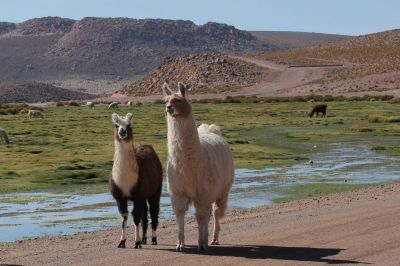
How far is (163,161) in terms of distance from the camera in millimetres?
28031

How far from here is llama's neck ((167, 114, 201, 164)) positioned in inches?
481

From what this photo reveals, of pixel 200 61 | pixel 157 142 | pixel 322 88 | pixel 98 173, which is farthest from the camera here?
pixel 200 61

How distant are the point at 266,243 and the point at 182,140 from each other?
74.2 inches

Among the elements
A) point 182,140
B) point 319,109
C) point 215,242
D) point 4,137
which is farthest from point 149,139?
point 182,140

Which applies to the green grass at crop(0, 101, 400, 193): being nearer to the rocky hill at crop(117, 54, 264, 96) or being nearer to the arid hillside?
the arid hillside

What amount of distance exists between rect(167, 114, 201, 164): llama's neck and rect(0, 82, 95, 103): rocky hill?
107 metres

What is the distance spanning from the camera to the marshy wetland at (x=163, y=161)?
18141mm

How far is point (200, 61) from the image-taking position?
11850 cm

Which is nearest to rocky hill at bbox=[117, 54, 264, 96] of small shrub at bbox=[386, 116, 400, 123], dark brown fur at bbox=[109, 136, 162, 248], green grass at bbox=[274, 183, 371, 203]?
small shrub at bbox=[386, 116, 400, 123]

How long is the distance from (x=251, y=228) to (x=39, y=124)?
116 ft

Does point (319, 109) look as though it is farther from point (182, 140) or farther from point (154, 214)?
point (182, 140)

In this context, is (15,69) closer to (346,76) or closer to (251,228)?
(346,76)

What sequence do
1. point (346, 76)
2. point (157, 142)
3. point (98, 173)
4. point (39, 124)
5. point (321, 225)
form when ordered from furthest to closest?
point (346, 76) → point (39, 124) → point (157, 142) → point (98, 173) → point (321, 225)

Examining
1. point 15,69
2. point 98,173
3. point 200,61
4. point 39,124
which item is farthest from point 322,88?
point 15,69
